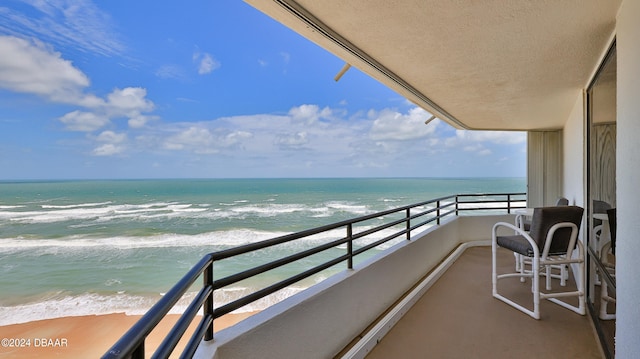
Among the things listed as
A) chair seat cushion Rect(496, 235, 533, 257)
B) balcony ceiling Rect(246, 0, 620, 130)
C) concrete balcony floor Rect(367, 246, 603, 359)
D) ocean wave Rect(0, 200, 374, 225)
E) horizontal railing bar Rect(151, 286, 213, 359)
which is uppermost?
balcony ceiling Rect(246, 0, 620, 130)

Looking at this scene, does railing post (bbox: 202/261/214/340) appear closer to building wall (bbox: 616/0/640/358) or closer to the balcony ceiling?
the balcony ceiling

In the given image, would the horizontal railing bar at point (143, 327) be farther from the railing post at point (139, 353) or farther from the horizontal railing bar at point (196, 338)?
the horizontal railing bar at point (196, 338)

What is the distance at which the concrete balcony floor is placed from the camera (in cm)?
182

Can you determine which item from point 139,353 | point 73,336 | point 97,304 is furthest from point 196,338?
point 97,304

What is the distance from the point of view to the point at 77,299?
7.93 m

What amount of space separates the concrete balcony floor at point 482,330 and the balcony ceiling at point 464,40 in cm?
195

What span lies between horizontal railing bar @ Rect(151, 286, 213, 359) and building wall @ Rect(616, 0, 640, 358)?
156 cm

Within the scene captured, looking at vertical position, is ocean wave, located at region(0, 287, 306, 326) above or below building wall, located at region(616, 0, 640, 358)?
below

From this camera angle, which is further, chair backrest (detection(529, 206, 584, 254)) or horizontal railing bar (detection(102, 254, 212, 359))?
chair backrest (detection(529, 206, 584, 254))

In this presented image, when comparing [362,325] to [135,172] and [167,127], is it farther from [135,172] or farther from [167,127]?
[167,127]

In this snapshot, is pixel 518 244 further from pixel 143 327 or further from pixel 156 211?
→ pixel 156 211

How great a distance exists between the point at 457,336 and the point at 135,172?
2502 cm

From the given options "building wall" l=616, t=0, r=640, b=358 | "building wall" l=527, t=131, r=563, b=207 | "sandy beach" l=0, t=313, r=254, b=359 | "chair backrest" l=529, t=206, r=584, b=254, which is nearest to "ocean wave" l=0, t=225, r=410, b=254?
"sandy beach" l=0, t=313, r=254, b=359

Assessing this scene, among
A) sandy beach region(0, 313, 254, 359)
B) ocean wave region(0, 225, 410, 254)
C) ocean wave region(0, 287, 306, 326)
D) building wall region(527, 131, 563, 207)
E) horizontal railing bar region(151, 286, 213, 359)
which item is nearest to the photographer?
horizontal railing bar region(151, 286, 213, 359)
